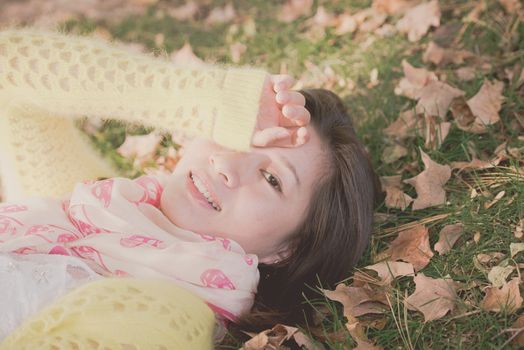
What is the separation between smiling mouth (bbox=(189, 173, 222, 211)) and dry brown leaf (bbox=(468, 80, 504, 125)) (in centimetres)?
111

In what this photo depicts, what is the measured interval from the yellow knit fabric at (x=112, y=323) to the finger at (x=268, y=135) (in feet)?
1.87

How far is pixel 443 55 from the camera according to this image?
10.0 feet

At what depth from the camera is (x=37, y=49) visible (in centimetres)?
213

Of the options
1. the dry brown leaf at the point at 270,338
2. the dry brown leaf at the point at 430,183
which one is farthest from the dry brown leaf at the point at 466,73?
the dry brown leaf at the point at 270,338

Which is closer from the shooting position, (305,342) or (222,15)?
(305,342)

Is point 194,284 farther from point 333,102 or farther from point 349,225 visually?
point 333,102

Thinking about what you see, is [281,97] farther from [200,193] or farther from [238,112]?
[200,193]

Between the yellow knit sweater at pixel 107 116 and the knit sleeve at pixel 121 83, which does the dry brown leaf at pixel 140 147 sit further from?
the knit sleeve at pixel 121 83

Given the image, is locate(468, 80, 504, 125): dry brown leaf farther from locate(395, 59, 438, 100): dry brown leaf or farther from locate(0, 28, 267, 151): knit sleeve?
locate(0, 28, 267, 151): knit sleeve

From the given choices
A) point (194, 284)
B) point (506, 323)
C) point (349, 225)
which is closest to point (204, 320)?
point (194, 284)

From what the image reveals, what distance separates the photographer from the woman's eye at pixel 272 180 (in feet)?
7.04

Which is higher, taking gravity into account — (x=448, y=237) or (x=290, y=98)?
(x=290, y=98)

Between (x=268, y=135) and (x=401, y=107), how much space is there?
1.02 metres

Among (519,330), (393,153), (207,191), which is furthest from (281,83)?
(519,330)
